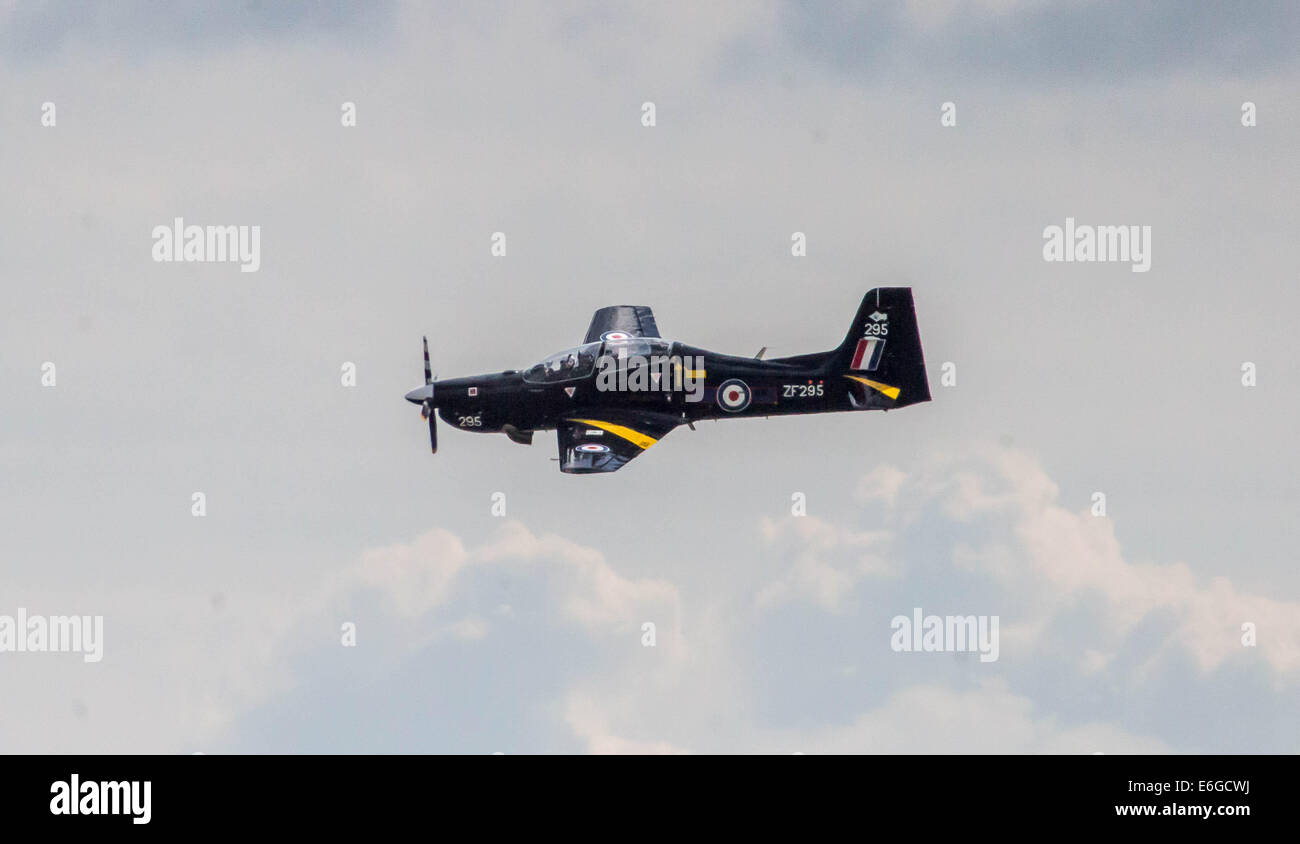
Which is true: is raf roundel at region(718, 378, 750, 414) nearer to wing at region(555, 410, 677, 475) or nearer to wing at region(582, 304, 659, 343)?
wing at region(555, 410, 677, 475)

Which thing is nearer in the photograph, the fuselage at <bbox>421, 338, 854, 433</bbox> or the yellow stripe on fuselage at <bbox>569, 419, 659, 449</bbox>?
the yellow stripe on fuselage at <bbox>569, 419, 659, 449</bbox>

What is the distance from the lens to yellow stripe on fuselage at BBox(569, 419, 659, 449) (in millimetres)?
60781

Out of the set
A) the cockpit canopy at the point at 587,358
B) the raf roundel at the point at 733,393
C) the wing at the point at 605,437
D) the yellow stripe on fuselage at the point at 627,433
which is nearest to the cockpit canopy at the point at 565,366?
the cockpit canopy at the point at 587,358

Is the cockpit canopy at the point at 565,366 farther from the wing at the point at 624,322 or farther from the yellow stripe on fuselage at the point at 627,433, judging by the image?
the wing at the point at 624,322

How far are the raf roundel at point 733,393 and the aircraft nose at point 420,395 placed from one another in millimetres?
8807

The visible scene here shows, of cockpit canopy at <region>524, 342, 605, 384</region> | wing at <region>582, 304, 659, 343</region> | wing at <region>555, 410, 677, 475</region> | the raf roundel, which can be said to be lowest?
wing at <region>555, 410, 677, 475</region>

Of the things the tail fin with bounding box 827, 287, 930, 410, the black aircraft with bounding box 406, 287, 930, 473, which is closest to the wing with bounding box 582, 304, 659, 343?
the black aircraft with bounding box 406, 287, 930, 473

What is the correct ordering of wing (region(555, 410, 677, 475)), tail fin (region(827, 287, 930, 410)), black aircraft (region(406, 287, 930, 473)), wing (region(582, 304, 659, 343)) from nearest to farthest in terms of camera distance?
wing (region(555, 410, 677, 475)), black aircraft (region(406, 287, 930, 473)), tail fin (region(827, 287, 930, 410)), wing (region(582, 304, 659, 343))

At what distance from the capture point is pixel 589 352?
62.3 meters

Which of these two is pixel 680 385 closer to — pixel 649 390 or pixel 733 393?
pixel 649 390

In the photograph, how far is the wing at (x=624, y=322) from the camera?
221 ft

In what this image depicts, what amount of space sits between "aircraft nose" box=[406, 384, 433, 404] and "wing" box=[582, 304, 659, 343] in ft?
22.6

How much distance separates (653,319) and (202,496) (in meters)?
15.8
